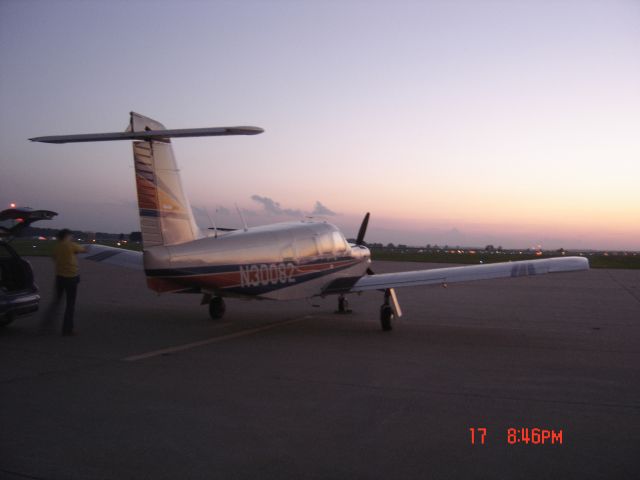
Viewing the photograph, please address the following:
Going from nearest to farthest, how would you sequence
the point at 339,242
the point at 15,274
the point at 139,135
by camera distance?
1. the point at 139,135
2. the point at 15,274
3. the point at 339,242

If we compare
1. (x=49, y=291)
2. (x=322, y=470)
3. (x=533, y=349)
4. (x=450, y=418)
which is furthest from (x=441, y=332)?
(x=49, y=291)

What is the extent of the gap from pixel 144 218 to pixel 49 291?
1031 centimetres

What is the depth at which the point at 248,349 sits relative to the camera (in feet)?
29.6


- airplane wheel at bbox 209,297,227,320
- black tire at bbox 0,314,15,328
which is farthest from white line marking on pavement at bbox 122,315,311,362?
black tire at bbox 0,314,15,328

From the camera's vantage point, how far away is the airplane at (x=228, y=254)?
932 cm

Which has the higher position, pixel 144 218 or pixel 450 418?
pixel 144 218

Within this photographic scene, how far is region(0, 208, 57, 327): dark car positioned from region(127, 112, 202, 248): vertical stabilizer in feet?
6.35

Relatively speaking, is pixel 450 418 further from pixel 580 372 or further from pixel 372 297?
pixel 372 297

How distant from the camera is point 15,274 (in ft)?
33.8

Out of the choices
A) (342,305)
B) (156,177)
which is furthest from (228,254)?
(342,305)

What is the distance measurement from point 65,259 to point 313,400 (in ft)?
20.2

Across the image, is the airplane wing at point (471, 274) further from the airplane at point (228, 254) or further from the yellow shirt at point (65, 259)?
the yellow shirt at point (65, 259)

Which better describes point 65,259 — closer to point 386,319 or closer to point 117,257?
point 117,257
